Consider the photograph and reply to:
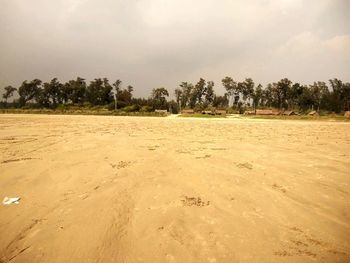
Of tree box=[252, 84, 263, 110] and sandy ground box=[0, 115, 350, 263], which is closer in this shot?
sandy ground box=[0, 115, 350, 263]

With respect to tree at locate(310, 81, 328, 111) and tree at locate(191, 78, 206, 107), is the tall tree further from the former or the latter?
tree at locate(310, 81, 328, 111)

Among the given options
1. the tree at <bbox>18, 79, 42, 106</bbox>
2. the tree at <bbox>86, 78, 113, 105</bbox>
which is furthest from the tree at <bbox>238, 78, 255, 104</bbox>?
the tree at <bbox>18, 79, 42, 106</bbox>

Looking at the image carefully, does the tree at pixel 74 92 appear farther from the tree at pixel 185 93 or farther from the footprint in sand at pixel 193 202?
the footprint in sand at pixel 193 202

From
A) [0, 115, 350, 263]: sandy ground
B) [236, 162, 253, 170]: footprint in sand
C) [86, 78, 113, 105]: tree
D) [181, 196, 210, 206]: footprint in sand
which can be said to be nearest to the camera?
[0, 115, 350, 263]: sandy ground

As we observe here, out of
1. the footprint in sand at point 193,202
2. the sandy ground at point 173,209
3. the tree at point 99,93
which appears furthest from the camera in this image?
the tree at point 99,93

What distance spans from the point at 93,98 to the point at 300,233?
103447 mm

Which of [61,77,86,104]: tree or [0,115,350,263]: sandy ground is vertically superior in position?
[61,77,86,104]: tree

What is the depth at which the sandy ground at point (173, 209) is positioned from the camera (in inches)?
152

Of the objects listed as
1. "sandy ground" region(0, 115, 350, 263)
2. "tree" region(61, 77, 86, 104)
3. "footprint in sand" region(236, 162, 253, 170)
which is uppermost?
"tree" region(61, 77, 86, 104)

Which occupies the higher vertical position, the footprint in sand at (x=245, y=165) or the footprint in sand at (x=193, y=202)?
the footprint in sand at (x=245, y=165)

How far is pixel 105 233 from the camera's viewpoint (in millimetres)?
4289

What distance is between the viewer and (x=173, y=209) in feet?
16.6

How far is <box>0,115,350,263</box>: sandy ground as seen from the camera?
387 centimetres

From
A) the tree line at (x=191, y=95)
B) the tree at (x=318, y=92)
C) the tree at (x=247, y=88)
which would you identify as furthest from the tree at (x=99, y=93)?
the tree at (x=318, y=92)
